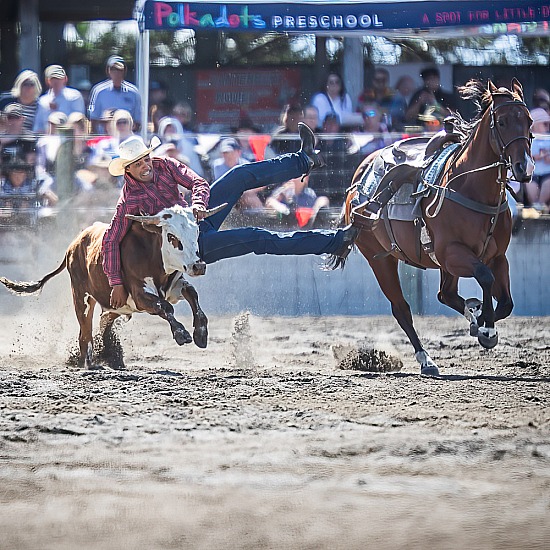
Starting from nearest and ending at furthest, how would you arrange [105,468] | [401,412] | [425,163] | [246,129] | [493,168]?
[105,468] < [401,412] < [493,168] < [425,163] < [246,129]

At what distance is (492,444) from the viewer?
5.61m

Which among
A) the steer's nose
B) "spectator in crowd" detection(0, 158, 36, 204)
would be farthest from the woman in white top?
the steer's nose

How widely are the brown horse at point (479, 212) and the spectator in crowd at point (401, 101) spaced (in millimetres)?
3179

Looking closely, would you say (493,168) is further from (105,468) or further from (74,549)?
(74,549)

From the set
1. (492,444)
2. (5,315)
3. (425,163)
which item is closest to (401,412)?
(492,444)

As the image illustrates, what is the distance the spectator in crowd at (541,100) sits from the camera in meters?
11.5

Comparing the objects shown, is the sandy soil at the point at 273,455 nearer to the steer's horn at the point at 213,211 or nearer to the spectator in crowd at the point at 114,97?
the steer's horn at the point at 213,211

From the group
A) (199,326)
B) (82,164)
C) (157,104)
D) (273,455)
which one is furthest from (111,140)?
(273,455)

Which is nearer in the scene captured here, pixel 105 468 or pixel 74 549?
pixel 74 549

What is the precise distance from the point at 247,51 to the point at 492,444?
789 centimetres

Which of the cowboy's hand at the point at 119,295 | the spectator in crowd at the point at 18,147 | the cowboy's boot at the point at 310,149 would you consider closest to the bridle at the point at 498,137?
the cowboy's boot at the point at 310,149

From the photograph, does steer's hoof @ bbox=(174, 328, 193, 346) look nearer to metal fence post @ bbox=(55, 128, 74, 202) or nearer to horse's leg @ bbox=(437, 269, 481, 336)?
horse's leg @ bbox=(437, 269, 481, 336)

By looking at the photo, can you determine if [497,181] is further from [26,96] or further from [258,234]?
[26,96]

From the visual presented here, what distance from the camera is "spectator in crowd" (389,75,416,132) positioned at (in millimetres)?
11555
